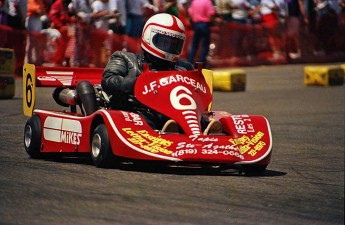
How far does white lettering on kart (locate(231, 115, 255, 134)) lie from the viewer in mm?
9961

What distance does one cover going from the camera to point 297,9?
27.2 m

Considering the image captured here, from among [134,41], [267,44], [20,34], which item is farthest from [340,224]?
[267,44]

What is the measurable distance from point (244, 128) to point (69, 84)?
213 cm

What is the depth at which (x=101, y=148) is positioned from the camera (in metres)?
9.72

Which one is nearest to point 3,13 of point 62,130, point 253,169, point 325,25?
point 62,130

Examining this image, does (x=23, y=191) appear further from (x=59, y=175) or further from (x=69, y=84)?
(x=69, y=84)

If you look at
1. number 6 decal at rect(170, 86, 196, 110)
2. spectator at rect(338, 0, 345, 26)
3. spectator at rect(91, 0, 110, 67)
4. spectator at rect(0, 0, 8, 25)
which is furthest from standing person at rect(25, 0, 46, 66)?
number 6 decal at rect(170, 86, 196, 110)

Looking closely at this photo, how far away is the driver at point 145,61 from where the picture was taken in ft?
34.0

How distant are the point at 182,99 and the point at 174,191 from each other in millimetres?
1544

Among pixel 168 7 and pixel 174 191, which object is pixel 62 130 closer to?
pixel 174 191

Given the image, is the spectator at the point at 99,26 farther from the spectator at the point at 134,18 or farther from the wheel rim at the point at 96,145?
the wheel rim at the point at 96,145

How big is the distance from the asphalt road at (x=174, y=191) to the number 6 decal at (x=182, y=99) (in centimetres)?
55

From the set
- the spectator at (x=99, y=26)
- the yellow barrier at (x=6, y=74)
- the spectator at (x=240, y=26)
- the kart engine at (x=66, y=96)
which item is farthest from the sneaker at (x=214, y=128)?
the spectator at (x=240, y=26)

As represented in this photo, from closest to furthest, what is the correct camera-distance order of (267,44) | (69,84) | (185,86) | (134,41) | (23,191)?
(23,191) → (185,86) → (69,84) → (134,41) → (267,44)
